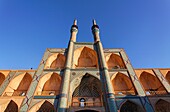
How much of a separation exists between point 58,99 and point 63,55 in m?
6.82

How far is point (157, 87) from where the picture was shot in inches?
588

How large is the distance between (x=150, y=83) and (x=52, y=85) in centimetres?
1100

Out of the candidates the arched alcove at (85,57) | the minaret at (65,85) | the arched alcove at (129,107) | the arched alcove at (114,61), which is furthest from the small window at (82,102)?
the arched alcove at (114,61)

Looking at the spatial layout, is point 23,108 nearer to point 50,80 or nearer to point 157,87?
point 50,80

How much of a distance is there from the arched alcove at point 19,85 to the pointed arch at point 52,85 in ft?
7.18

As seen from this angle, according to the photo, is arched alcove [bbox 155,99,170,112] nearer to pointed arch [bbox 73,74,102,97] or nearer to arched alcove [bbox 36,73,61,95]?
pointed arch [bbox 73,74,102,97]

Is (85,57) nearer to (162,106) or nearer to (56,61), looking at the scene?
(56,61)

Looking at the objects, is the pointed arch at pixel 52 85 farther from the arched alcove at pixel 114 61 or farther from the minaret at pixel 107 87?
the arched alcove at pixel 114 61

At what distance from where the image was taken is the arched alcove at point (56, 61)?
1709 centimetres

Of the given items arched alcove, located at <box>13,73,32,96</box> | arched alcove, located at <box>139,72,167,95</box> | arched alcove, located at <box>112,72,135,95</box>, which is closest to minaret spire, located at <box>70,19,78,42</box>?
arched alcove, located at <box>13,73,32,96</box>

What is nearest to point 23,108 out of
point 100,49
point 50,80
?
point 50,80

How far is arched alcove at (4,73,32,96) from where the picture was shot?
1418cm

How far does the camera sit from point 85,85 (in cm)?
1484

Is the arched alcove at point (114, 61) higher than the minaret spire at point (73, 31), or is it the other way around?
the minaret spire at point (73, 31)
